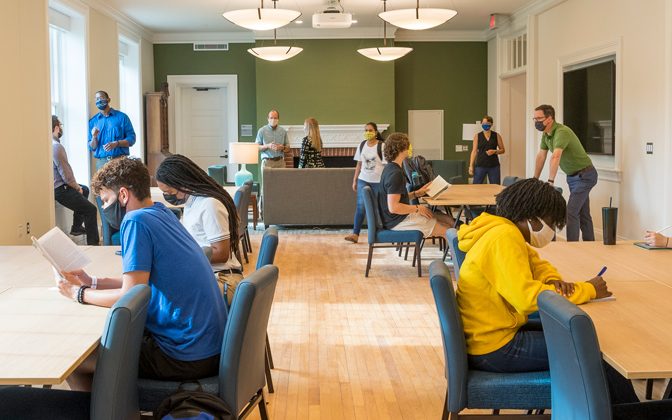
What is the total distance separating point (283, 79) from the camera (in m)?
14.3

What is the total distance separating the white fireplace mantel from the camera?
14211 mm

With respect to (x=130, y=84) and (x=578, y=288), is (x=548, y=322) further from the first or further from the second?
(x=130, y=84)

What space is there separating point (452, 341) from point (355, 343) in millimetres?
2315

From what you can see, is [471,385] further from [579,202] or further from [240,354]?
[579,202]

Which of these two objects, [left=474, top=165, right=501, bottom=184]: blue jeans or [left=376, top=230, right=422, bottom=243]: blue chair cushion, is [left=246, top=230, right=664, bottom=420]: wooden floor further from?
[left=474, top=165, right=501, bottom=184]: blue jeans

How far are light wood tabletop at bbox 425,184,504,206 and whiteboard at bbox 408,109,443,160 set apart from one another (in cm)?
657

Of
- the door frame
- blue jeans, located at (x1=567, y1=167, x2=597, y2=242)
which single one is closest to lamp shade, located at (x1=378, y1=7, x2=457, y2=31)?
blue jeans, located at (x1=567, y1=167, x2=597, y2=242)

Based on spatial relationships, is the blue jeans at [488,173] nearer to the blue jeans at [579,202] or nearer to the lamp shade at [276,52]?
the lamp shade at [276,52]

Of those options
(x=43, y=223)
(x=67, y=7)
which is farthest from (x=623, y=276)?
(x=67, y=7)

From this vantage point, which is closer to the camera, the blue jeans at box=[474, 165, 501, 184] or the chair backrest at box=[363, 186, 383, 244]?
the chair backrest at box=[363, 186, 383, 244]

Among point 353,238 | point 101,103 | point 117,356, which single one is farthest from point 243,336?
point 101,103

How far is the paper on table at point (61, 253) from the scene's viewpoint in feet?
9.48

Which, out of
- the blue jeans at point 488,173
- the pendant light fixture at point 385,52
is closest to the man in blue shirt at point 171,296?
the pendant light fixture at point 385,52

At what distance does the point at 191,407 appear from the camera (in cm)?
248
